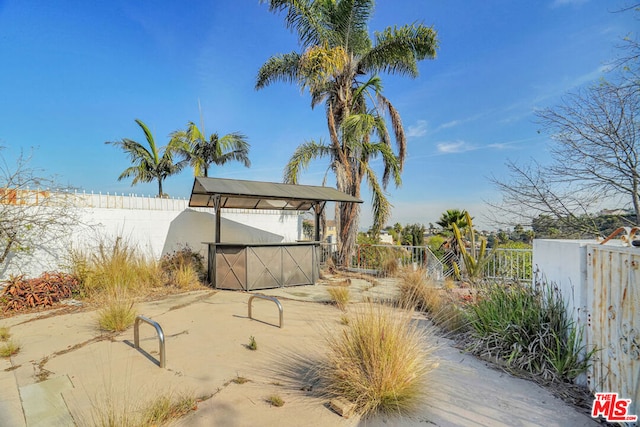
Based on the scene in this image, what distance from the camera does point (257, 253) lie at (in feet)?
27.9

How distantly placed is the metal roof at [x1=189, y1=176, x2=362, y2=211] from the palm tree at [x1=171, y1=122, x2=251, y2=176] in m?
5.13

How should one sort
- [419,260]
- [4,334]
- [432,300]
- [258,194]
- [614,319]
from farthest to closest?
[419,260]
[258,194]
[432,300]
[4,334]
[614,319]

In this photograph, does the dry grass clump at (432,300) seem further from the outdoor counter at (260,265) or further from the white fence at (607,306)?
the outdoor counter at (260,265)

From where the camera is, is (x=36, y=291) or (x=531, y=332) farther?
(x=36, y=291)

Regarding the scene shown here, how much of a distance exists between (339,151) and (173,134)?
906 cm

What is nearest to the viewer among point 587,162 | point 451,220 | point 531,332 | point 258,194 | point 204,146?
point 531,332

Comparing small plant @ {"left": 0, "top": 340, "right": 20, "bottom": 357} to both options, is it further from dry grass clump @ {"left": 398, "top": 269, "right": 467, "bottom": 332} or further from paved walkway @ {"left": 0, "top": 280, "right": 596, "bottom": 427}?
dry grass clump @ {"left": 398, "top": 269, "right": 467, "bottom": 332}

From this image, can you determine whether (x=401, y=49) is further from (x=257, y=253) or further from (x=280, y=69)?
(x=257, y=253)

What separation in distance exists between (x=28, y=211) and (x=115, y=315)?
4.26 meters

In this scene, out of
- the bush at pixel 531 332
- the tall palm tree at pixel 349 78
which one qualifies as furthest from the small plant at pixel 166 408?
the tall palm tree at pixel 349 78

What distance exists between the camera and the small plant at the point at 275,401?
2779mm

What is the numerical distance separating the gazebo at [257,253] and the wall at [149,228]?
42.9 inches

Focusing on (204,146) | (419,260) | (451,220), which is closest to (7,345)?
(419,260)

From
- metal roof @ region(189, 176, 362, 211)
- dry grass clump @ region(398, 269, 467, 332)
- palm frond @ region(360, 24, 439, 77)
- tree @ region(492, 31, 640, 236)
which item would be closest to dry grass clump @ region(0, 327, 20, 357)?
metal roof @ region(189, 176, 362, 211)
